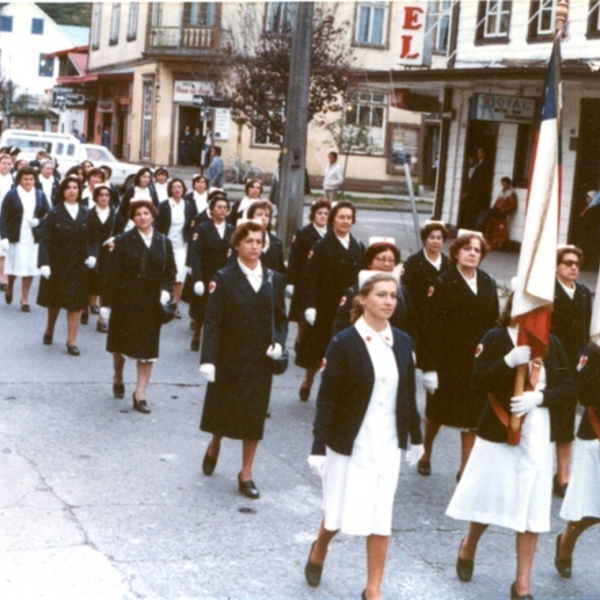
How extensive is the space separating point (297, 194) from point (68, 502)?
11.7 m

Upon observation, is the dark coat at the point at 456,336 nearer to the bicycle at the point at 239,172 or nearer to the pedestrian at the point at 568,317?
the pedestrian at the point at 568,317

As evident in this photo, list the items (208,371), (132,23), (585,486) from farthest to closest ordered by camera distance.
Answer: (132,23)
(208,371)
(585,486)

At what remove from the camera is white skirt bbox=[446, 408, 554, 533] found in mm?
6229

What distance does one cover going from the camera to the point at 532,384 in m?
6.30

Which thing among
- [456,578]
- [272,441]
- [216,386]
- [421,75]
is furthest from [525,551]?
[421,75]

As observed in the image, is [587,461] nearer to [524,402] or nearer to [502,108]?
[524,402]

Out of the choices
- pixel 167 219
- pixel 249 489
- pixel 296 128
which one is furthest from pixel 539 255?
pixel 296 128

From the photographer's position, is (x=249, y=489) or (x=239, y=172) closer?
(x=249, y=489)

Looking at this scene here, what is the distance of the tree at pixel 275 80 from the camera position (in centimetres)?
3481

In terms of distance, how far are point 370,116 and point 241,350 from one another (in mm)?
40361

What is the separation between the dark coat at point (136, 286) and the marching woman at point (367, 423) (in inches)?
177

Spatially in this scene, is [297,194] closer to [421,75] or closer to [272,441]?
[421,75]

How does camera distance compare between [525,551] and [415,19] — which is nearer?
[525,551]

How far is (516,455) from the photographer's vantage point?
632cm
